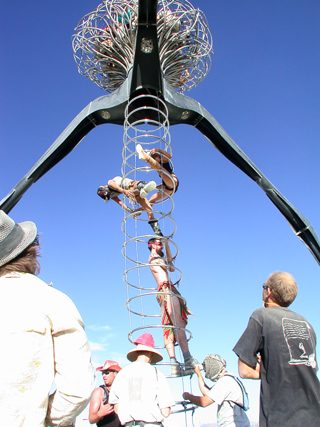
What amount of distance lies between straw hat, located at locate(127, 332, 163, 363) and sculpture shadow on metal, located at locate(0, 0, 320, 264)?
3056 mm

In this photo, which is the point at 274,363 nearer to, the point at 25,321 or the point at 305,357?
the point at 305,357

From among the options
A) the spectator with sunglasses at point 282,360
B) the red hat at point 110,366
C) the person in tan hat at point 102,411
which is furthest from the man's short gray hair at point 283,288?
the red hat at point 110,366

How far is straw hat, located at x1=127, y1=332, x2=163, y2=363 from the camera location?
3.79 meters

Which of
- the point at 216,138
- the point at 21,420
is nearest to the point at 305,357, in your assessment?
the point at 21,420

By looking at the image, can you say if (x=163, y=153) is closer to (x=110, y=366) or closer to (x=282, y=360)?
(x=110, y=366)

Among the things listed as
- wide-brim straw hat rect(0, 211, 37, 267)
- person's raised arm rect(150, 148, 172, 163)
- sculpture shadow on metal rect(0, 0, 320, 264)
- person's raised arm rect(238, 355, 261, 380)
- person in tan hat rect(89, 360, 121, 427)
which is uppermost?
sculpture shadow on metal rect(0, 0, 320, 264)

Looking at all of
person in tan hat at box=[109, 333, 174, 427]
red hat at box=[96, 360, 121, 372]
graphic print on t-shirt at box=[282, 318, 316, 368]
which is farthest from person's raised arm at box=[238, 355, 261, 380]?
red hat at box=[96, 360, 121, 372]

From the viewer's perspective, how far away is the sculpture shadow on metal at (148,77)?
5738 mm

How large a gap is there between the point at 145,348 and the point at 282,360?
5.15 ft

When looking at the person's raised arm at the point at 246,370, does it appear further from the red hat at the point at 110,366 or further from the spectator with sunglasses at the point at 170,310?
the red hat at the point at 110,366

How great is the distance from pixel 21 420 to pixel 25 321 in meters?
0.39

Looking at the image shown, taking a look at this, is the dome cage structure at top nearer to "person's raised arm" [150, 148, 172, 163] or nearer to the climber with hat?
"person's raised arm" [150, 148, 172, 163]

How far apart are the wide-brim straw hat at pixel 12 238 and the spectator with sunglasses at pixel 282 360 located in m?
1.55

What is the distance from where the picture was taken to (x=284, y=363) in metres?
2.56
